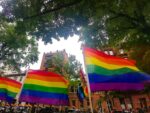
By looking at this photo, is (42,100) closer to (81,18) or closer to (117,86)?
(117,86)

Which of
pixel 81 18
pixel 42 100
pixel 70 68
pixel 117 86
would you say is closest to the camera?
pixel 81 18

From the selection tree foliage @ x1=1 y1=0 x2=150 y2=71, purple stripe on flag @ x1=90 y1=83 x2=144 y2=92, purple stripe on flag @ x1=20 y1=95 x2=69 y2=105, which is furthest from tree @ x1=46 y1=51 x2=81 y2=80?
purple stripe on flag @ x1=90 y1=83 x2=144 y2=92

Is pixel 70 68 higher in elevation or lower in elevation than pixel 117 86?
higher

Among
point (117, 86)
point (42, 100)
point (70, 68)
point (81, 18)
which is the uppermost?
point (70, 68)

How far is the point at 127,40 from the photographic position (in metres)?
11.1

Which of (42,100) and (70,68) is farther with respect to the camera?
(70,68)

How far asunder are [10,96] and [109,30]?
836cm

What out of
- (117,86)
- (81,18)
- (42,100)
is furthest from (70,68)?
(81,18)

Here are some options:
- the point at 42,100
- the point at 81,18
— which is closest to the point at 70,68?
the point at 42,100

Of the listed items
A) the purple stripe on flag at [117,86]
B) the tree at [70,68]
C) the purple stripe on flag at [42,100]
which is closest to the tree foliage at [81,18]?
the purple stripe on flag at [117,86]

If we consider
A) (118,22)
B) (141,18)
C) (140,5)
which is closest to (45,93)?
(118,22)

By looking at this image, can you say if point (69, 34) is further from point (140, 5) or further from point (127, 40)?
point (127, 40)

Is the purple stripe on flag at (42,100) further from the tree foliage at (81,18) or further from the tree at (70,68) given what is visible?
the tree at (70,68)

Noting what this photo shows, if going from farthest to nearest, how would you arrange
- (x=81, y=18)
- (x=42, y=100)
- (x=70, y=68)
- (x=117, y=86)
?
(x=70, y=68) → (x=42, y=100) → (x=117, y=86) → (x=81, y=18)
